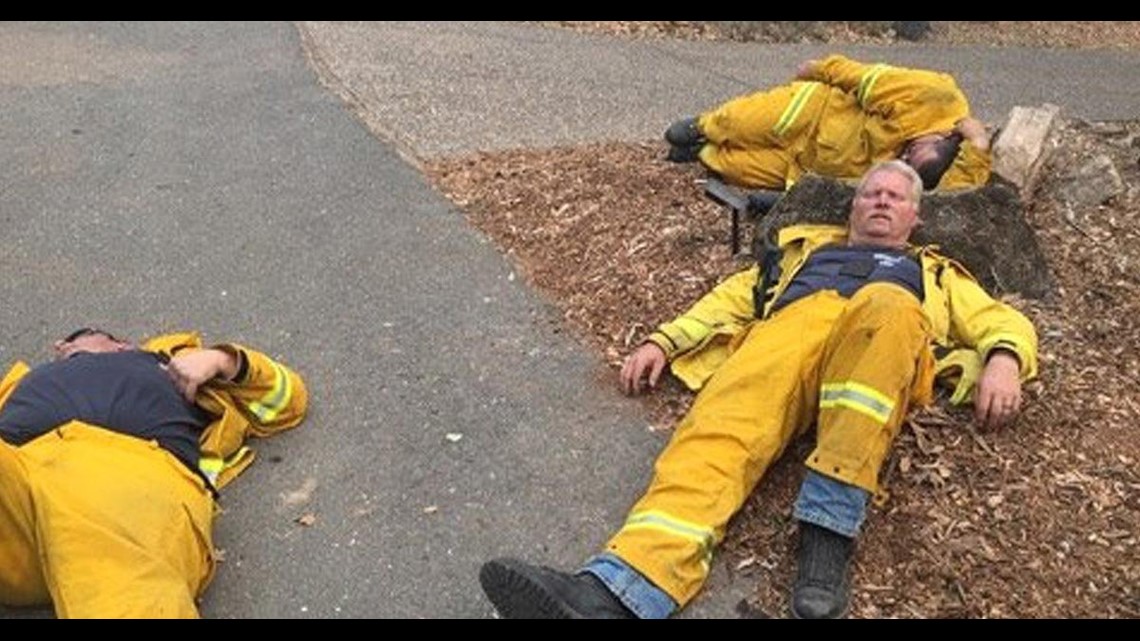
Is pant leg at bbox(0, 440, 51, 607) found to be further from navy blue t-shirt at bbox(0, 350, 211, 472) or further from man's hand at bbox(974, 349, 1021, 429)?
man's hand at bbox(974, 349, 1021, 429)

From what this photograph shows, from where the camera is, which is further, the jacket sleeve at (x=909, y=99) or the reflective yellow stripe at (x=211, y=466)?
the jacket sleeve at (x=909, y=99)

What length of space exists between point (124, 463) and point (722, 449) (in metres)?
1.73

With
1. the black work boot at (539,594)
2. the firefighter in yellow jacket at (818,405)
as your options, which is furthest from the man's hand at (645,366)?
the black work boot at (539,594)

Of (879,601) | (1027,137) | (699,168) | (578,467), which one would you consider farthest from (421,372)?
(1027,137)

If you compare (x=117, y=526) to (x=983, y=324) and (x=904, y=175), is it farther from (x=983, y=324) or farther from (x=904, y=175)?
(x=904, y=175)

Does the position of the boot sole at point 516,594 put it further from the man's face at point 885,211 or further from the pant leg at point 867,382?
the man's face at point 885,211

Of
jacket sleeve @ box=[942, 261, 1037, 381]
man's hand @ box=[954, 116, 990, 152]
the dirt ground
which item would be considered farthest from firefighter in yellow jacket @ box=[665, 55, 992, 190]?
jacket sleeve @ box=[942, 261, 1037, 381]

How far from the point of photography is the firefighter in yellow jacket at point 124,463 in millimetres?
2930

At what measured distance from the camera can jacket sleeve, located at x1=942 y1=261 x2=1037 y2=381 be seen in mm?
3760

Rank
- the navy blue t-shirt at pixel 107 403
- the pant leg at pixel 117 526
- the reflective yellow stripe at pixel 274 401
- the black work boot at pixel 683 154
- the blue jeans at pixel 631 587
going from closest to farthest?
the pant leg at pixel 117 526, the blue jeans at pixel 631 587, the navy blue t-shirt at pixel 107 403, the reflective yellow stripe at pixel 274 401, the black work boot at pixel 683 154

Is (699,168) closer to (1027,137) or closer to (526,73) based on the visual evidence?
(1027,137)

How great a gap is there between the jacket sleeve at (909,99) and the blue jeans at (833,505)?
2631 mm

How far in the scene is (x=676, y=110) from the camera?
26.8 feet

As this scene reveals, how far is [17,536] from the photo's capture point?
2986mm
